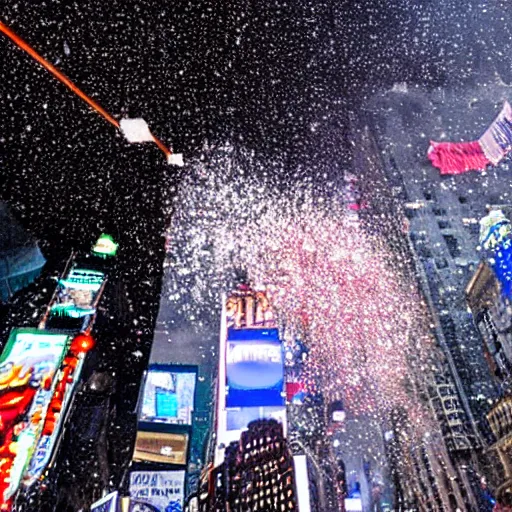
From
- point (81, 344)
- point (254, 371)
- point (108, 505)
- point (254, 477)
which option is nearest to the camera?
point (108, 505)

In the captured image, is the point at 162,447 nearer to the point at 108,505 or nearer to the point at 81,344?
the point at 81,344

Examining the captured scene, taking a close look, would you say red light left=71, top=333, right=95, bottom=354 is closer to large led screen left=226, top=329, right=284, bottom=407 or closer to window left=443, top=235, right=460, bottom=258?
large led screen left=226, top=329, right=284, bottom=407

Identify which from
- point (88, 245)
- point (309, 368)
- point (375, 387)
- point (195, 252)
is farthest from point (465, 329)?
point (88, 245)

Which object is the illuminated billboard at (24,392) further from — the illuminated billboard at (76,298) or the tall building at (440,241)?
the tall building at (440,241)

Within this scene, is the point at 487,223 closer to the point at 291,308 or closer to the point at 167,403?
the point at 291,308

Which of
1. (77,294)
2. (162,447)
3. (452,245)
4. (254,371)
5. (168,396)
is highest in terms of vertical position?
(452,245)

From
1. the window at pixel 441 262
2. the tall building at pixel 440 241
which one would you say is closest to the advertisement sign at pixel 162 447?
the tall building at pixel 440 241

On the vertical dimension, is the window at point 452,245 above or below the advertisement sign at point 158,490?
above

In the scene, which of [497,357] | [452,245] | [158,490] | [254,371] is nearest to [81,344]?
[158,490]
